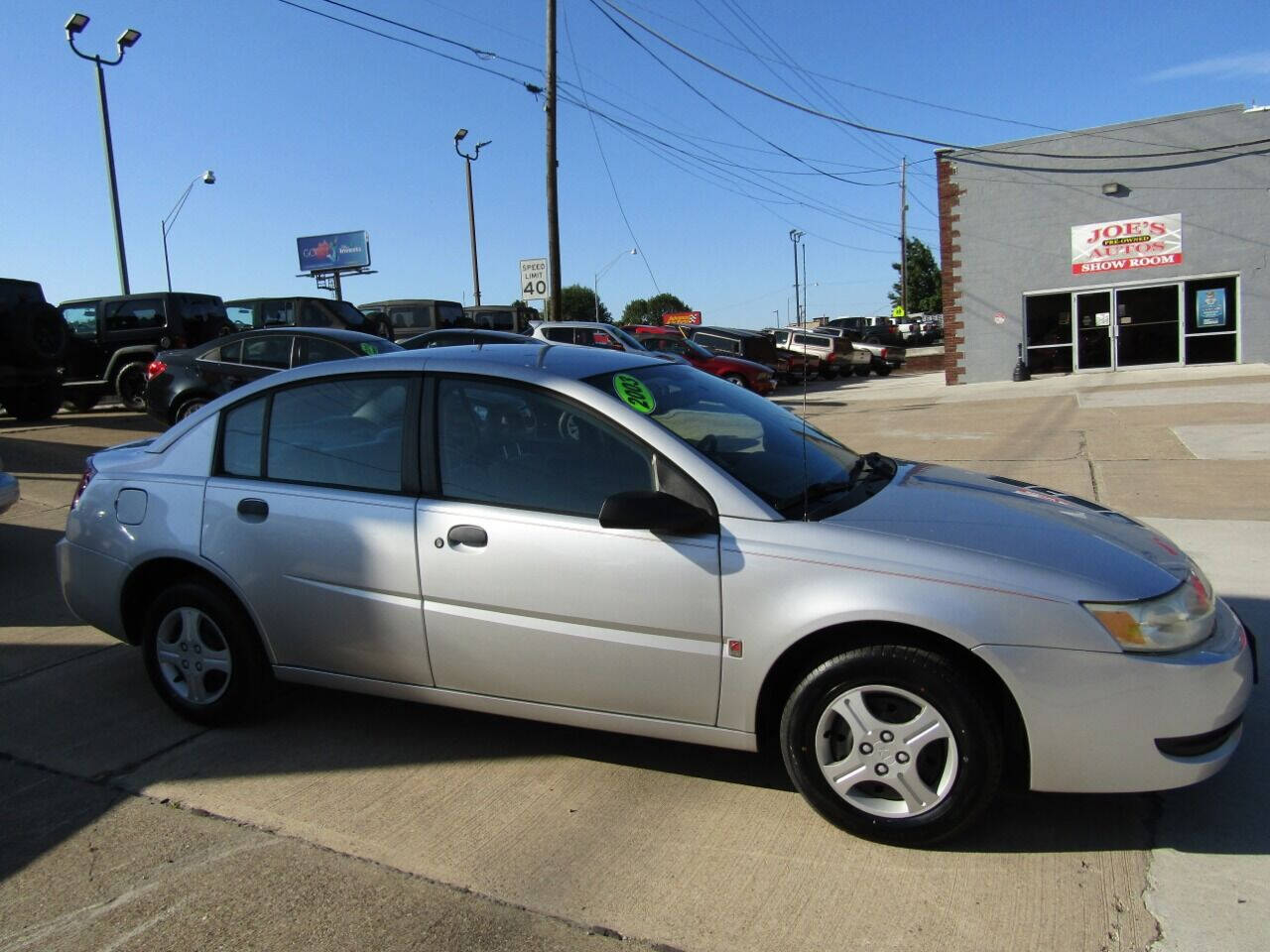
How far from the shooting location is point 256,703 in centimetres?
411

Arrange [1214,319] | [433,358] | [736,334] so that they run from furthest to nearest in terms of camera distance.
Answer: [736,334] < [1214,319] < [433,358]

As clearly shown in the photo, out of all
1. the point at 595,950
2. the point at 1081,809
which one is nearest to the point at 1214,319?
the point at 1081,809

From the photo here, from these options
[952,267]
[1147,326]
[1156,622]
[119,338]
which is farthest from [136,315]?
[1147,326]

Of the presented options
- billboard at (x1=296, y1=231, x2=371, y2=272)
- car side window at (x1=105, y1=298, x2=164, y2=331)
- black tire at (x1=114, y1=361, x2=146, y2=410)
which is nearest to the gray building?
car side window at (x1=105, y1=298, x2=164, y2=331)

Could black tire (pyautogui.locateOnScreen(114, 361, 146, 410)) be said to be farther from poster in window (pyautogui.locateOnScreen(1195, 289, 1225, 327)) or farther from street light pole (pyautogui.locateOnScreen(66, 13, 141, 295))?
poster in window (pyautogui.locateOnScreen(1195, 289, 1225, 327))

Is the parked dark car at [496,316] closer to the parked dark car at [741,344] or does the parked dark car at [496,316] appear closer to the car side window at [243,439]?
the parked dark car at [741,344]

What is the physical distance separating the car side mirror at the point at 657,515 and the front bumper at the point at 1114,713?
0.94 metres

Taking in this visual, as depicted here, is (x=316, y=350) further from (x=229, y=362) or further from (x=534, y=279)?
(x=534, y=279)

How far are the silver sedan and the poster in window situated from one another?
22.2 m

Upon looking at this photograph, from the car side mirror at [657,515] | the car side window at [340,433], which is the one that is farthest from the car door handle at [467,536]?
the car side mirror at [657,515]

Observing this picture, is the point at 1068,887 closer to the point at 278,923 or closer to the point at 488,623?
the point at 488,623

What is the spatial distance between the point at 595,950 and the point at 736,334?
24493 mm

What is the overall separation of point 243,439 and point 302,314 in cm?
1454

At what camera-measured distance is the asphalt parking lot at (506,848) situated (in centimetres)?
273
